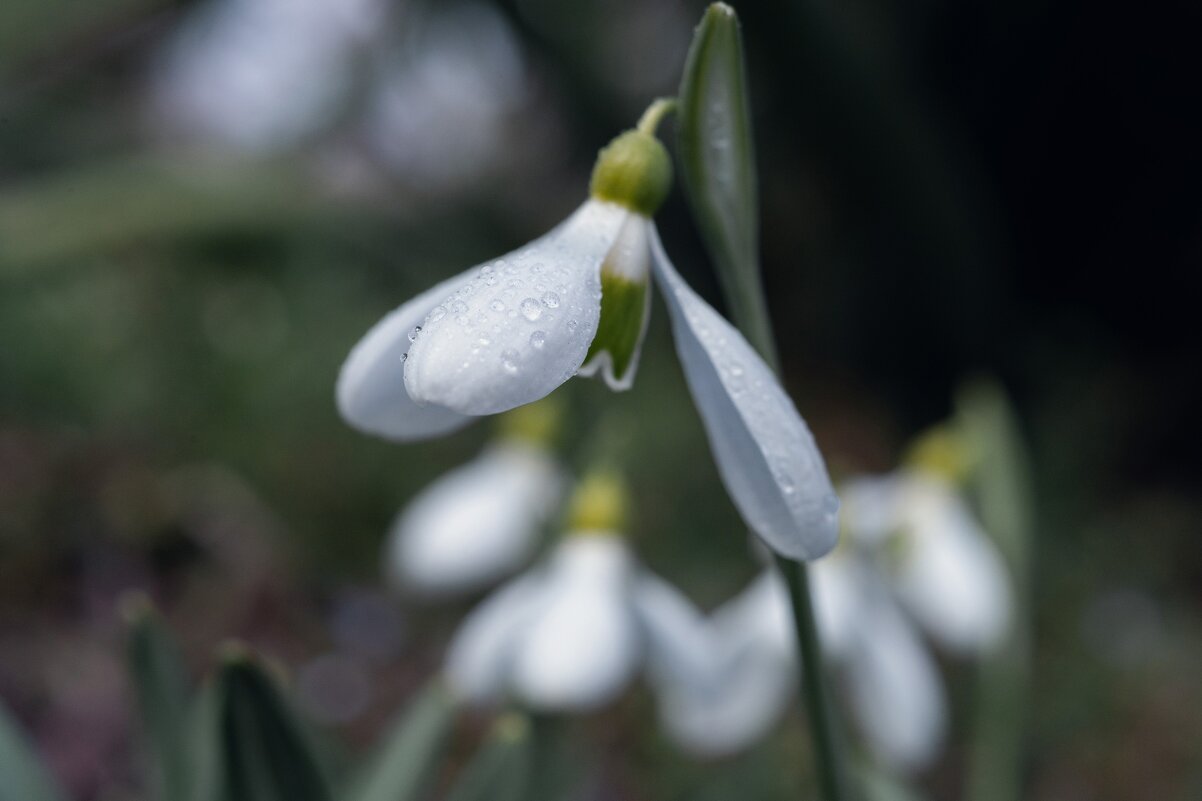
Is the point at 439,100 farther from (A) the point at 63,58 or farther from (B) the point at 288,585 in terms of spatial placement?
(B) the point at 288,585

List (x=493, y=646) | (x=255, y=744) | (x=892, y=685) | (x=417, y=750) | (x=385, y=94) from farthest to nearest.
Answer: (x=385, y=94)
(x=892, y=685)
(x=493, y=646)
(x=417, y=750)
(x=255, y=744)

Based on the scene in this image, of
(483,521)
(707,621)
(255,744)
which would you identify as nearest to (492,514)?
(483,521)

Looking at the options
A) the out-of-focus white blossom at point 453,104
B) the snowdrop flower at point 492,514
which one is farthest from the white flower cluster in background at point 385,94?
the snowdrop flower at point 492,514

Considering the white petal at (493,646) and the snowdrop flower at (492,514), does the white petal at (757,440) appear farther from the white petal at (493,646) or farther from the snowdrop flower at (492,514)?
the snowdrop flower at (492,514)

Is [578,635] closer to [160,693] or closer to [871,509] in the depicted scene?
[160,693]

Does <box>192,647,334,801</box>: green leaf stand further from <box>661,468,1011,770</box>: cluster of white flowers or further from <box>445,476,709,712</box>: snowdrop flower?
<box>661,468,1011,770</box>: cluster of white flowers

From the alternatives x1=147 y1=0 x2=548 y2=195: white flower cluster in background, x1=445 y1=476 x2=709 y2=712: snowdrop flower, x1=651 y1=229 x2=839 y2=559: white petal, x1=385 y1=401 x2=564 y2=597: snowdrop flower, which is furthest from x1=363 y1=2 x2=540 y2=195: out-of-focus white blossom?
x1=651 y1=229 x2=839 y2=559: white petal

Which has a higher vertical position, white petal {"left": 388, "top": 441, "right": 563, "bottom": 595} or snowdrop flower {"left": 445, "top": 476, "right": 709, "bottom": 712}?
snowdrop flower {"left": 445, "top": 476, "right": 709, "bottom": 712}
